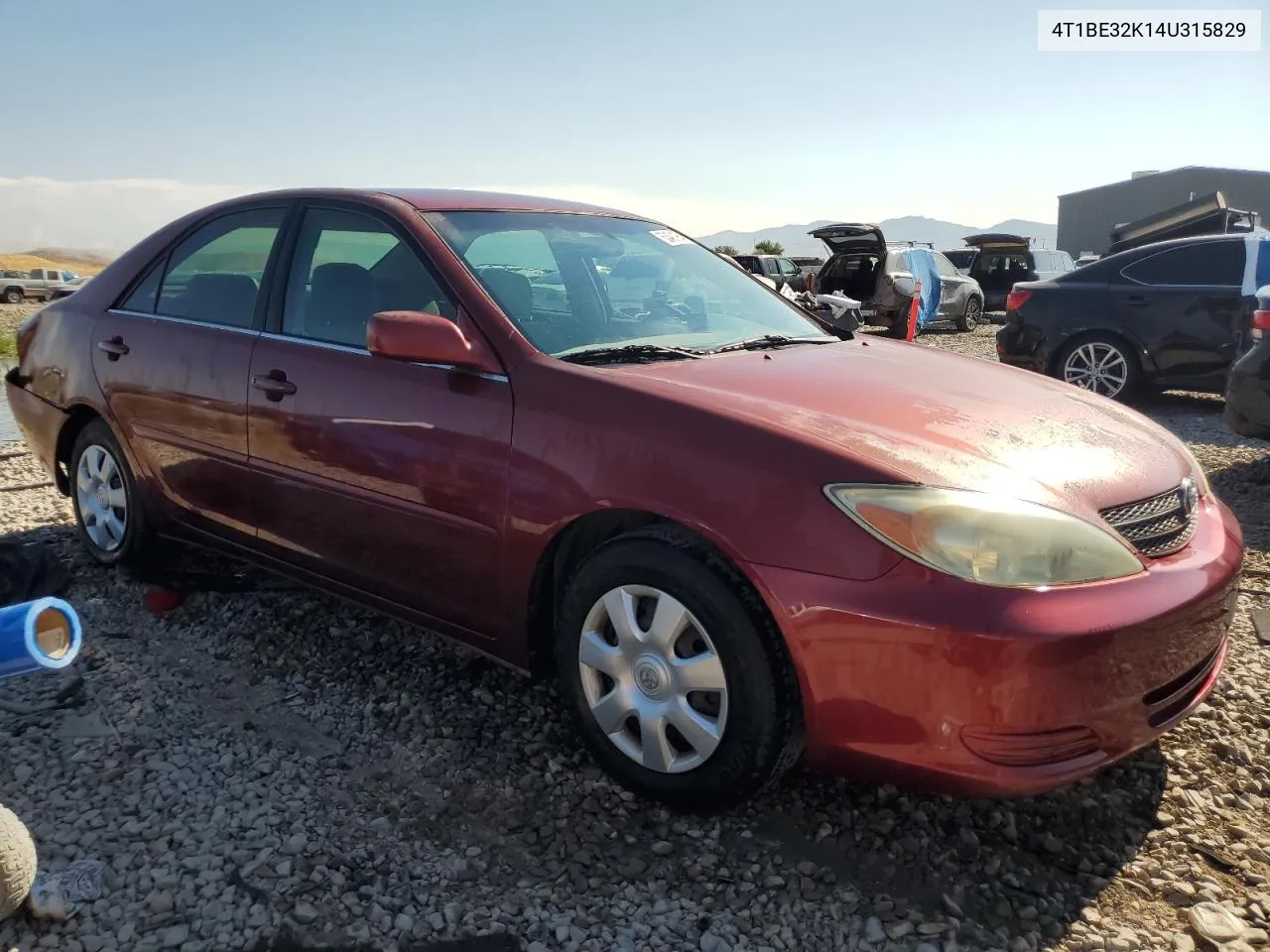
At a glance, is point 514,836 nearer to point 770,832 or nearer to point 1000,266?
point 770,832

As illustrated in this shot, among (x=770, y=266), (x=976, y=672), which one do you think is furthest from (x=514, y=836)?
(x=770, y=266)

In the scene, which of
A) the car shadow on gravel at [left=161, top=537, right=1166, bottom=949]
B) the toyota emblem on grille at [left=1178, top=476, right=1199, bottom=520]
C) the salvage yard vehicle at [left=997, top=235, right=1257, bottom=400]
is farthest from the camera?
the salvage yard vehicle at [left=997, top=235, right=1257, bottom=400]

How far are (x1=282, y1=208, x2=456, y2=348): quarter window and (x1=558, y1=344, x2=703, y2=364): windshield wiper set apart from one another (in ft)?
1.44

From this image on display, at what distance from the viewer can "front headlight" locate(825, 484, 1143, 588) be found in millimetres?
2109

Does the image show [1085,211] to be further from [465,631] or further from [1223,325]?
[465,631]

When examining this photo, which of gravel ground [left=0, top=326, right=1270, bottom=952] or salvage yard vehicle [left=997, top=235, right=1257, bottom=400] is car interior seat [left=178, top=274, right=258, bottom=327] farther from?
salvage yard vehicle [left=997, top=235, right=1257, bottom=400]

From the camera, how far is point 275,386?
3.29 m

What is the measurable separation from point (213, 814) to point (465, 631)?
804 mm

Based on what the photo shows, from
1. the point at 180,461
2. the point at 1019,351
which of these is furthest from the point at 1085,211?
the point at 180,461

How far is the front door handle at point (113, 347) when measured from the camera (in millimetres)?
3949

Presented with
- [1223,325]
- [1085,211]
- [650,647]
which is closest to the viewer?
[650,647]

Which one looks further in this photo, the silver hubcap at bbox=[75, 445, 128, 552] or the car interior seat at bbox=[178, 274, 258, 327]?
the silver hubcap at bbox=[75, 445, 128, 552]

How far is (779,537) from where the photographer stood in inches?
87.7

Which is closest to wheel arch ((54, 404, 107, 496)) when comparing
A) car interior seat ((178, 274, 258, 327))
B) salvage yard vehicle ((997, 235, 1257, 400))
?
car interior seat ((178, 274, 258, 327))
